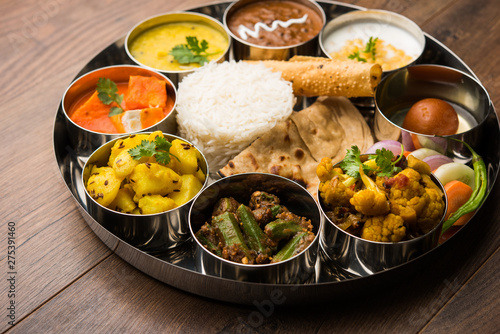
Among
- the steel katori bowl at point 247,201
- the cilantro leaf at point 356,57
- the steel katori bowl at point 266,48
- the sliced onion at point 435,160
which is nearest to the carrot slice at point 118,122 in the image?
the steel katori bowl at point 247,201

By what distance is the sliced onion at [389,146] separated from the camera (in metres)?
2.32

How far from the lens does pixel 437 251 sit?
76.6 inches

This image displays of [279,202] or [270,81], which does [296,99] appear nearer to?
[270,81]

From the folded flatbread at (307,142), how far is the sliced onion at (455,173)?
1.50ft

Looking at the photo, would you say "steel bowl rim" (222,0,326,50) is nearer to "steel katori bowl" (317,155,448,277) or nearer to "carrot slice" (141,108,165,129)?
"carrot slice" (141,108,165,129)

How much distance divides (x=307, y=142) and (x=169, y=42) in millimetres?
1159

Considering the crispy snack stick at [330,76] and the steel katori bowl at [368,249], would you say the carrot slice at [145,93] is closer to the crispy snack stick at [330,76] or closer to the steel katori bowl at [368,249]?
the crispy snack stick at [330,76]

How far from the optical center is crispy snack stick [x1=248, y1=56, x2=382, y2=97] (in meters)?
2.61

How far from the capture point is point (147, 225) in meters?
1.99

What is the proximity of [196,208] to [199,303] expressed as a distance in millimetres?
355

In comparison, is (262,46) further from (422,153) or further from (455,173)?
(455,173)

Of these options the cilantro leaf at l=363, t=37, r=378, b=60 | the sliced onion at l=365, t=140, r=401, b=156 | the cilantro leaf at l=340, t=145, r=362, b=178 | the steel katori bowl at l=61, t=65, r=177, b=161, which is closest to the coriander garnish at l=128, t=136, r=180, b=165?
the steel katori bowl at l=61, t=65, r=177, b=161

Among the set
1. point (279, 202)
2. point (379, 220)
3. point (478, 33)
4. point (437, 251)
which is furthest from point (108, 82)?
point (478, 33)

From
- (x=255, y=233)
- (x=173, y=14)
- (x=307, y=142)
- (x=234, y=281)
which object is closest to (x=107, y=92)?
(x=173, y=14)
